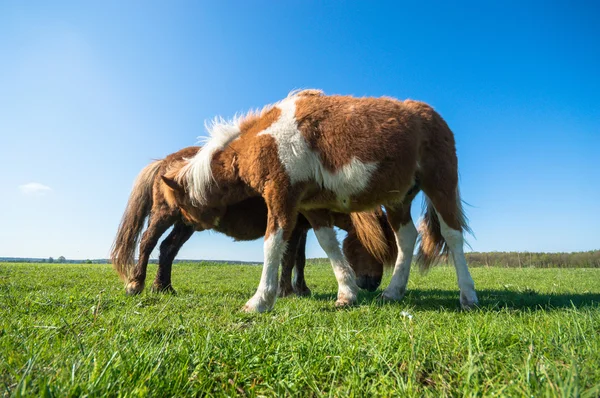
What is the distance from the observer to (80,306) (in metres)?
3.28

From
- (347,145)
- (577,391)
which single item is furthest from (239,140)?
(577,391)

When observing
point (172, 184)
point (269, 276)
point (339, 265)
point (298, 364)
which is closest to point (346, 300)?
point (339, 265)

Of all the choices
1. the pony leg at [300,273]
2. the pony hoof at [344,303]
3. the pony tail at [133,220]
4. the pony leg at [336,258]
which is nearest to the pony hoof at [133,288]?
the pony tail at [133,220]

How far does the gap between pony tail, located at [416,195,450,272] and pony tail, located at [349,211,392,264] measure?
0.58m

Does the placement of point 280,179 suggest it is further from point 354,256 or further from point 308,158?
point 354,256

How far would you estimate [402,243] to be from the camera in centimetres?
498

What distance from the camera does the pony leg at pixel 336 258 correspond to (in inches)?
162

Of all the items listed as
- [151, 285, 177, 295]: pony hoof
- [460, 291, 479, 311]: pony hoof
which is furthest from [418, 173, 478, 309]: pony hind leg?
[151, 285, 177, 295]: pony hoof

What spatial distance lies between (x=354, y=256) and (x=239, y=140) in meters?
3.02

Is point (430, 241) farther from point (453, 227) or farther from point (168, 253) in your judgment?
point (168, 253)

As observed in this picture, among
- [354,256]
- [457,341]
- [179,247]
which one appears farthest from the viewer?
[354,256]

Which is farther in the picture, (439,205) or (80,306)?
(439,205)

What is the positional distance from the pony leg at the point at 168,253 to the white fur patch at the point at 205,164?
4.67ft

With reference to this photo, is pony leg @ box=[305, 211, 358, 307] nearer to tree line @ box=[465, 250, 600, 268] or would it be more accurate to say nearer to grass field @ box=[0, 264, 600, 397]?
grass field @ box=[0, 264, 600, 397]
